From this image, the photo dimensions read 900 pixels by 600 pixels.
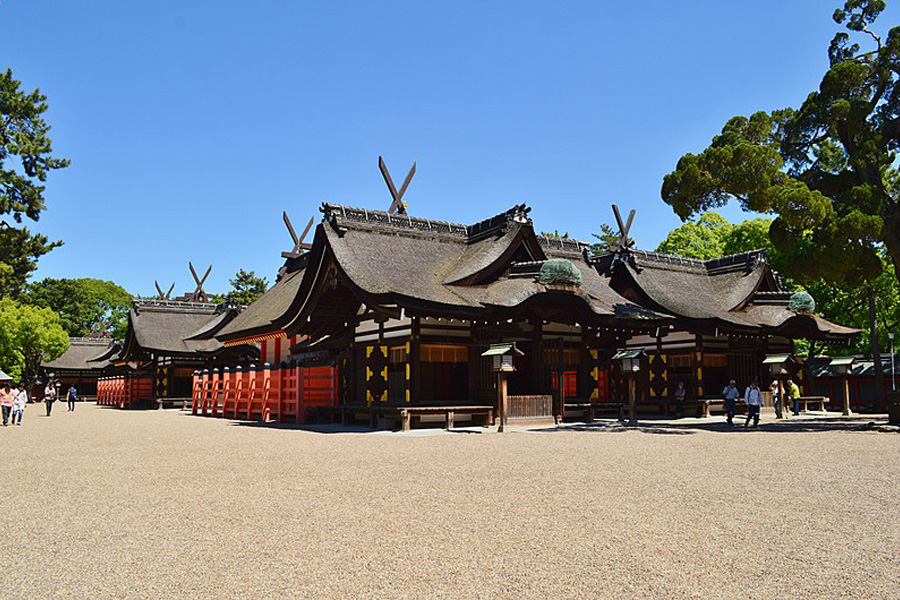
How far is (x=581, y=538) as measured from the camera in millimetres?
6316

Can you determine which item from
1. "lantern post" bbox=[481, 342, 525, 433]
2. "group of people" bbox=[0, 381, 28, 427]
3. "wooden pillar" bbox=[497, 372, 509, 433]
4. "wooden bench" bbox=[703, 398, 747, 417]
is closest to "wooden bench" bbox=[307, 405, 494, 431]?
"wooden pillar" bbox=[497, 372, 509, 433]

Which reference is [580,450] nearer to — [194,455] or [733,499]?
[733,499]

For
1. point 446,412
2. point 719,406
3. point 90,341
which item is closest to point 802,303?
point 719,406

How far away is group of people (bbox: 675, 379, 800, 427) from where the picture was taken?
2092 cm

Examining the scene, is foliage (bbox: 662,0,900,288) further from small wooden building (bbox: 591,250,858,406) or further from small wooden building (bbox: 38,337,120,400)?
small wooden building (bbox: 38,337,120,400)

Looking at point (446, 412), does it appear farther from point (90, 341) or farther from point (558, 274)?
point (90, 341)

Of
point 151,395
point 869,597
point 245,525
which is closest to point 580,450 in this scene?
point 245,525

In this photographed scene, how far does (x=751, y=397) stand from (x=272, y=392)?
50.6 ft

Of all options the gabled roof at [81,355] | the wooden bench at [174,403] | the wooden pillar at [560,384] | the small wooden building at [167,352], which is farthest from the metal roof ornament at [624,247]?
the gabled roof at [81,355]

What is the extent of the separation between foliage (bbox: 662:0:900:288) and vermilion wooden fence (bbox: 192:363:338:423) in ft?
39.8

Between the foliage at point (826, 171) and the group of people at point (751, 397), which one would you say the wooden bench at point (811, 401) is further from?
the foliage at point (826, 171)

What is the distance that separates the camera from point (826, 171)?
21781 millimetres

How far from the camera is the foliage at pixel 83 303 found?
266 ft

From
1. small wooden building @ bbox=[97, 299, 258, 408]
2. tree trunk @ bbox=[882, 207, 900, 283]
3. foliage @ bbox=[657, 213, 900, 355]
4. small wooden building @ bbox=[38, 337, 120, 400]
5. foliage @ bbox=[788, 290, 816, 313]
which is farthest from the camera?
small wooden building @ bbox=[38, 337, 120, 400]
